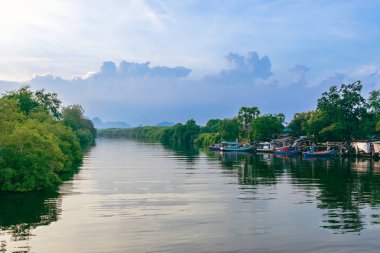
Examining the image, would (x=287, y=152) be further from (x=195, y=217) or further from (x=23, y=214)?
(x=23, y=214)

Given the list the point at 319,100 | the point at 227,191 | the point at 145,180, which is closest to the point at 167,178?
the point at 145,180

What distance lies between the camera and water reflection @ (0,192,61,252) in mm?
25797

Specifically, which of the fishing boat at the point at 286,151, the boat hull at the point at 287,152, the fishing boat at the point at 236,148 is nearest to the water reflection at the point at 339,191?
the boat hull at the point at 287,152

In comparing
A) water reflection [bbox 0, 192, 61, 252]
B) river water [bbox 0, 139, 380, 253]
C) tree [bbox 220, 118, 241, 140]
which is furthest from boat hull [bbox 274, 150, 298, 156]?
water reflection [bbox 0, 192, 61, 252]

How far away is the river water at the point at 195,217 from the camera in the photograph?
965 inches

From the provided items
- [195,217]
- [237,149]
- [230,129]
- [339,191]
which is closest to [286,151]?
[237,149]

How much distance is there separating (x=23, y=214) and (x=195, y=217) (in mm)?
12125

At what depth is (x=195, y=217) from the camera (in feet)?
103

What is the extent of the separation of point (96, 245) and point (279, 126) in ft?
378

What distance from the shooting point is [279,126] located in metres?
135

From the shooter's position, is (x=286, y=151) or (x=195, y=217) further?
(x=286, y=151)

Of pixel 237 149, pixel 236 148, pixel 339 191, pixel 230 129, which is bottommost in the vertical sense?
pixel 339 191

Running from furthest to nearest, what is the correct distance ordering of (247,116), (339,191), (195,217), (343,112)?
(247,116) < (343,112) < (339,191) < (195,217)

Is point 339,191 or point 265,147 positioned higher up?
point 265,147
